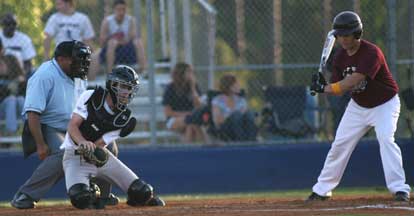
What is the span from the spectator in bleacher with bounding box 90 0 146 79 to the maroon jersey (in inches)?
157

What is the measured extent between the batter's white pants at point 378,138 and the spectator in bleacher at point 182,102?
3500mm

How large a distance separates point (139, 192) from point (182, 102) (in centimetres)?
390

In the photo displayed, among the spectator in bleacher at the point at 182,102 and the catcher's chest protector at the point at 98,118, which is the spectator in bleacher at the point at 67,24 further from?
the catcher's chest protector at the point at 98,118

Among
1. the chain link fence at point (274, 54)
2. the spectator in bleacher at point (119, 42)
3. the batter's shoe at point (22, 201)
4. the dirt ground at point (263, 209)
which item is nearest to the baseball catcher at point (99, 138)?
the dirt ground at point (263, 209)

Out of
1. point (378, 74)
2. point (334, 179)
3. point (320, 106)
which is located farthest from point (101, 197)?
point (320, 106)

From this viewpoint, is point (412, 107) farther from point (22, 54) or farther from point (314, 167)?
point (22, 54)

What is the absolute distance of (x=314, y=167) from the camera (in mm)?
12289

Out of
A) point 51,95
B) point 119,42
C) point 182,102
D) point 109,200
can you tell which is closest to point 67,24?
point 119,42

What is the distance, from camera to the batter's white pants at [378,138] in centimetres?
905

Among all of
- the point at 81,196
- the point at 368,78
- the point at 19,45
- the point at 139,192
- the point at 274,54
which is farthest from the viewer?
the point at 274,54

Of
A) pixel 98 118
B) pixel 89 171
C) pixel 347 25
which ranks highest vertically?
pixel 347 25

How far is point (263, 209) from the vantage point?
8438mm

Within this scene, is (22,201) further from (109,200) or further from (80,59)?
(80,59)

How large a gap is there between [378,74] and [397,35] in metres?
3.53
